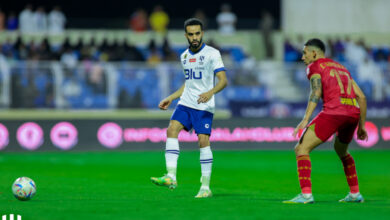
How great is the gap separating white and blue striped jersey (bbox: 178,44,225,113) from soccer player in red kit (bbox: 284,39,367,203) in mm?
1380

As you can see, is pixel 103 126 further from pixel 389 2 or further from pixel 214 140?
pixel 389 2

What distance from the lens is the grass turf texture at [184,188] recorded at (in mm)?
7680

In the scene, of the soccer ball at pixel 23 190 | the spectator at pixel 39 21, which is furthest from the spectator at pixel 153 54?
the soccer ball at pixel 23 190

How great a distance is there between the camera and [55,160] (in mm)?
18234

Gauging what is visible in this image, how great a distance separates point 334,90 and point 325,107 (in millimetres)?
242

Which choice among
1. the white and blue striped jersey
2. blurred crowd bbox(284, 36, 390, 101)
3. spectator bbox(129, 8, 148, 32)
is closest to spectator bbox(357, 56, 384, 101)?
blurred crowd bbox(284, 36, 390, 101)

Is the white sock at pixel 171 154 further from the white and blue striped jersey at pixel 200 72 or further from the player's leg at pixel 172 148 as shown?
the white and blue striped jersey at pixel 200 72

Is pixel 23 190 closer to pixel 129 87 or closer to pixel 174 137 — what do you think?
pixel 174 137

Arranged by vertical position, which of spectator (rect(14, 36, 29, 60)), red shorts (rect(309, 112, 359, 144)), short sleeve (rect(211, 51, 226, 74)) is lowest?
red shorts (rect(309, 112, 359, 144))

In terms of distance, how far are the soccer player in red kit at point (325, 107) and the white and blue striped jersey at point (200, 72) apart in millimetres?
1380

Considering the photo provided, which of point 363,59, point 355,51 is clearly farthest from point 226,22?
point 363,59

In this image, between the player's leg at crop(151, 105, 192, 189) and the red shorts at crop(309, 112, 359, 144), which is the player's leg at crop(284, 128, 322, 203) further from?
the player's leg at crop(151, 105, 192, 189)

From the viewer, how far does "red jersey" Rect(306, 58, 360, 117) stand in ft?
28.6

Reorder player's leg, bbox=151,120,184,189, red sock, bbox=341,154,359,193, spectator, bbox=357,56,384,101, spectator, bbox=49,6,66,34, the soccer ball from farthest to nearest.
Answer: spectator, bbox=49,6,66,34 → spectator, bbox=357,56,384,101 → player's leg, bbox=151,120,184,189 → red sock, bbox=341,154,359,193 → the soccer ball
